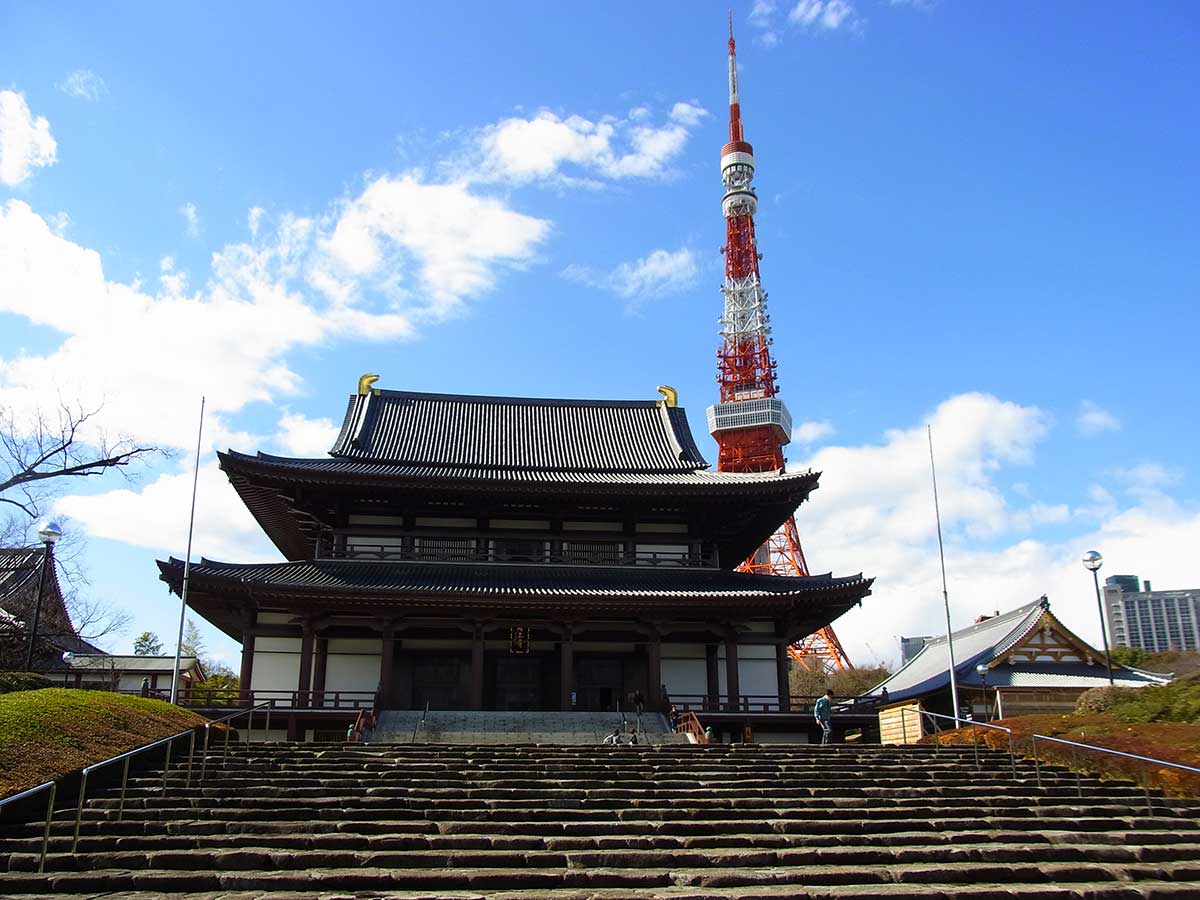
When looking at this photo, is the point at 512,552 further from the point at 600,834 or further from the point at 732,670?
the point at 600,834

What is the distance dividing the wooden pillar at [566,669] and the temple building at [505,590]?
2.5 inches

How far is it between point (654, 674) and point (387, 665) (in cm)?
809

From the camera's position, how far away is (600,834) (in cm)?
1363

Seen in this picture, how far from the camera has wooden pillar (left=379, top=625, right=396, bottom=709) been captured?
91.4 feet

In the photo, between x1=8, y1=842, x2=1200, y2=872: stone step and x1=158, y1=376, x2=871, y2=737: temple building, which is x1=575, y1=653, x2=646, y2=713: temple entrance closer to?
x1=158, y1=376, x2=871, y2=737: temple building

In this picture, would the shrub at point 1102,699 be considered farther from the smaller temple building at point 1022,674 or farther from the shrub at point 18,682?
the shrub at point 18,682

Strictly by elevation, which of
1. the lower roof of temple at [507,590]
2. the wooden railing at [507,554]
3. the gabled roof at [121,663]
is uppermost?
the wooden railing at [507,554]

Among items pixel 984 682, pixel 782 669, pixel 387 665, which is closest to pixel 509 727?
pixel 387 665

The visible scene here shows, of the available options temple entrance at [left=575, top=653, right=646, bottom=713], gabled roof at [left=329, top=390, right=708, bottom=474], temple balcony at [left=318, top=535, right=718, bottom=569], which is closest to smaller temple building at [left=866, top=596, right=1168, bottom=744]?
temple entrance at [left=575, top=653, right=646, bottom=713]

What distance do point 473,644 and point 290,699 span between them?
5.64 meters

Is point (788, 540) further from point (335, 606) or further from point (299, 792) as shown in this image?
point (299, 792)

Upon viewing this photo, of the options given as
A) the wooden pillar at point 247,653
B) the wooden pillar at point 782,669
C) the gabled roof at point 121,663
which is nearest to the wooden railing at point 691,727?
the wooden pillar at point 782,669

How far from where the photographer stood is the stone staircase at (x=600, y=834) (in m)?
11.7

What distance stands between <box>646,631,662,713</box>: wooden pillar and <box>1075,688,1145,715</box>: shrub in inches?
449
